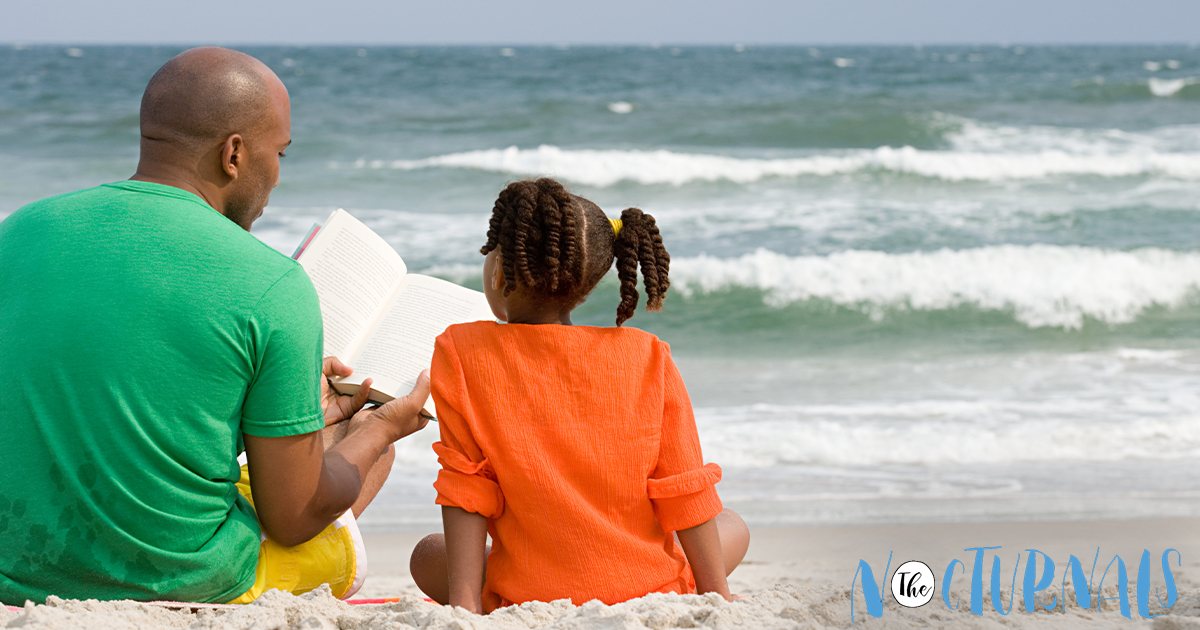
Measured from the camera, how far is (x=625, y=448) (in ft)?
5.96

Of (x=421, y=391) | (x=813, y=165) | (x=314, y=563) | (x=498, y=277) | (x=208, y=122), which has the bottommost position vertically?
(x=314, y=563)

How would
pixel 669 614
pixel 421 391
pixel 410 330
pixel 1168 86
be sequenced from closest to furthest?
pixel 669 614 < pixel 421 391 < pixel 410 330 < pixel 1168 86

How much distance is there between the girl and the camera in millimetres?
1788

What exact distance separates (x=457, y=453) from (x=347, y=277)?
641 millimetres

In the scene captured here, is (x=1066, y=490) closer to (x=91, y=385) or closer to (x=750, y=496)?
(x=750, y=496)

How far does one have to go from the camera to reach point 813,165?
1298cm

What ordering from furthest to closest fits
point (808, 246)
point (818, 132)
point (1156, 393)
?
point (818, 132), point (808, 246), point (1156, 393)

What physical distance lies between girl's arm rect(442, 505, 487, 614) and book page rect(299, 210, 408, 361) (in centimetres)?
54

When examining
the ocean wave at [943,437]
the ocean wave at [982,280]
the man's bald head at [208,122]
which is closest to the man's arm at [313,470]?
the man's bald head at [208,122]

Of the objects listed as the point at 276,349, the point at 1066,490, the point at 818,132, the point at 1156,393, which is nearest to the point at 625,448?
the point at 276,349

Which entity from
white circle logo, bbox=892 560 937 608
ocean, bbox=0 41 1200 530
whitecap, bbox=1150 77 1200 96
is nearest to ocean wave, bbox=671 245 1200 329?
ocean, bbox=0 41 1200 530

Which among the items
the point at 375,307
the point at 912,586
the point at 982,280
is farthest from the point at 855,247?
the point at 375,307

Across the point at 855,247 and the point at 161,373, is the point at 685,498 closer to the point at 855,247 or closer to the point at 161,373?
the point at 161,373

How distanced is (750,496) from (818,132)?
41.5ft
